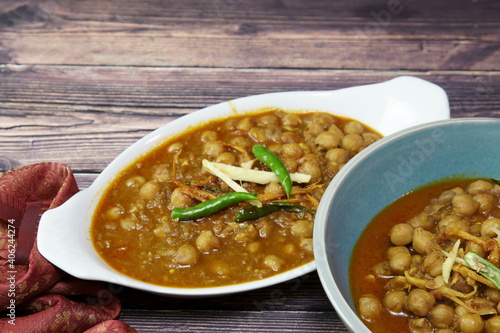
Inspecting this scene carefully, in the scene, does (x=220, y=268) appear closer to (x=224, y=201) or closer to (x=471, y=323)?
(x=224, y=201)

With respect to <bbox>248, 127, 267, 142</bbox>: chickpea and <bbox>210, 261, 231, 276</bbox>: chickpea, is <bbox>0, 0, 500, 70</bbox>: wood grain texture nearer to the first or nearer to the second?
<bbox>248, 127, 267, 142</bbox>: chickpea

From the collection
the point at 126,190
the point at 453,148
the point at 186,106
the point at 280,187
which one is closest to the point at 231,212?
the point at 280,187

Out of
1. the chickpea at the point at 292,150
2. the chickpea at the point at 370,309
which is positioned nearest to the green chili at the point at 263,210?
the chickpea at the point at 292,150

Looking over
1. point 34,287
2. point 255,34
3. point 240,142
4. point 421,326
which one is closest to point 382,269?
point 421,326

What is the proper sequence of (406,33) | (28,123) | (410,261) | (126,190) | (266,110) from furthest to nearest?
1. (406,33)
2. (28,123)
3. (266,110)
4. (126,190)
5. (410,261)

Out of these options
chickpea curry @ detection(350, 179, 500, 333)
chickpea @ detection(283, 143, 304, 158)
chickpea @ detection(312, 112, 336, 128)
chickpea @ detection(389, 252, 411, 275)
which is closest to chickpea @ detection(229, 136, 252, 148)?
chickpea @ detection(283, 143, 304, 158)

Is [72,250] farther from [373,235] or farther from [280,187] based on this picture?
[373,235]
